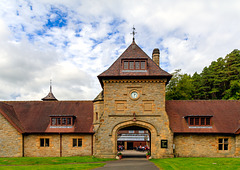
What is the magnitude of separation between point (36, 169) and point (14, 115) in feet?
44.7

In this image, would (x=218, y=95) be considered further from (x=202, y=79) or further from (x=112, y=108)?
(x=112, y=108)

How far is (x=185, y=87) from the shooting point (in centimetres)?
4797

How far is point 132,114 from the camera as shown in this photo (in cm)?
2478

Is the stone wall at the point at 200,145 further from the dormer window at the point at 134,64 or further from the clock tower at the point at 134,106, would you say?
the dormer window at the point at 134,64

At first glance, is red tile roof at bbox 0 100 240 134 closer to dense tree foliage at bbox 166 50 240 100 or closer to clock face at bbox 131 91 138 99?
clock face at bbox 131 91 138 99

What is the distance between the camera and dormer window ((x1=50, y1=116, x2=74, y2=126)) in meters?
27.2

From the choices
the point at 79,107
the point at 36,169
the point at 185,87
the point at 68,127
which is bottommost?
the point at 36,169

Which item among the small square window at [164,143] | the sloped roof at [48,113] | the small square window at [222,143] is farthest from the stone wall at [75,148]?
the small square window at [222,143]

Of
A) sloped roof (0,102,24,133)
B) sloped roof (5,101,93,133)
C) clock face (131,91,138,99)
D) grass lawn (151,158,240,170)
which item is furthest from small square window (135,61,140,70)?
sloped roof (0,102,24,133)

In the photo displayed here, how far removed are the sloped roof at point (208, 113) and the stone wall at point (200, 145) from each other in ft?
2.37

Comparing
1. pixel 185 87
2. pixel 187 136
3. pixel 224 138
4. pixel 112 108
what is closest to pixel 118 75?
pixel 112 108

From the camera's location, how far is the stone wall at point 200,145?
81.8 feet

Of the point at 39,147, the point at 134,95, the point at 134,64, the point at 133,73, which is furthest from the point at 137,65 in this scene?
the point at 39,147

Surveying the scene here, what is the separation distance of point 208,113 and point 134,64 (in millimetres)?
11154
